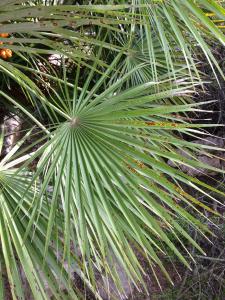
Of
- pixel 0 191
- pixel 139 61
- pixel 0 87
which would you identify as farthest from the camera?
pixel 0 87

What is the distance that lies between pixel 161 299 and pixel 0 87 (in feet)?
4.99

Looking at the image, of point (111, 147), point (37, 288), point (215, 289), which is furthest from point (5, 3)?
point (215, 289)

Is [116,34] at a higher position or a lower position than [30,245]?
higher

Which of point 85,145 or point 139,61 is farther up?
point 139,61

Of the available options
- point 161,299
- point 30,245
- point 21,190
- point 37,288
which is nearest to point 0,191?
point 21,190

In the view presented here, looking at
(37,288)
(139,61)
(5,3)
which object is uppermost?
(5,3)

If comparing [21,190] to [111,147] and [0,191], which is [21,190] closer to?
[0,191]

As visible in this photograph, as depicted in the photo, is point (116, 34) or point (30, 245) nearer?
point (30, 245)

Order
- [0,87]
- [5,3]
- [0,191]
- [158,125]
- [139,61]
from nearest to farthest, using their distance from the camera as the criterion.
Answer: [5,3] < [158,125] < [0,191] < [139,61] < [0,87]

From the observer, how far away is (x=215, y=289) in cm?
231

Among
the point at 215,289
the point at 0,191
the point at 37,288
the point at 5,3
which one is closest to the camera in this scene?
the point at 5,3

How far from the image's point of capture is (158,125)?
3.56 feet

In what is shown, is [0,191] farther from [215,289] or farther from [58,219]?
[215,289]

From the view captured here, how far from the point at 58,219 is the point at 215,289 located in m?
1.31
